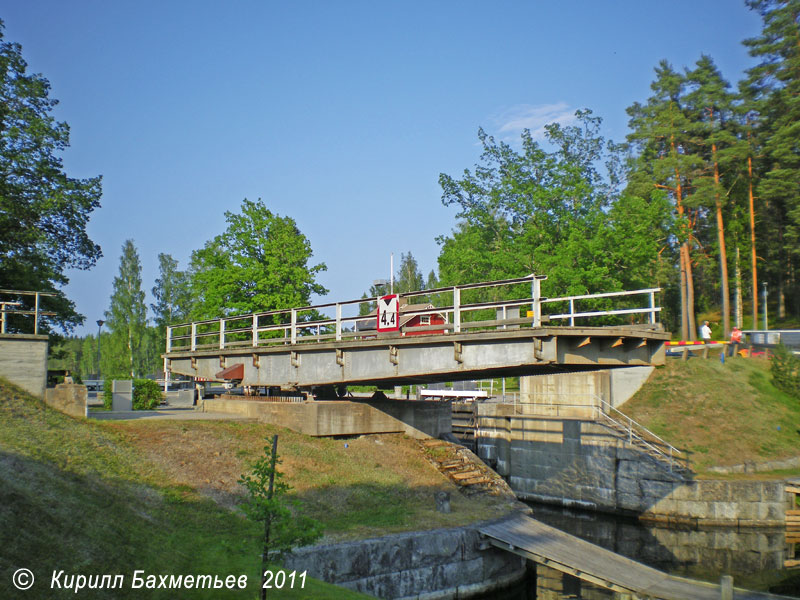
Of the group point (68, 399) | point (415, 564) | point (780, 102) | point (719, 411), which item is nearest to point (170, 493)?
point (68, 399)

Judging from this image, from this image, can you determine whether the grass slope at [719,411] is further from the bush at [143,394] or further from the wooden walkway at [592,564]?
the bush at [143,394]

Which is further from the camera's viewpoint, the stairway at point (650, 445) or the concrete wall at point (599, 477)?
the stairway at point (650, 445)

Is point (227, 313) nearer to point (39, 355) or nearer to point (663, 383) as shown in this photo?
point (39, 355)

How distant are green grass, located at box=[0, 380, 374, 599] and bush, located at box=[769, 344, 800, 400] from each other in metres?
28.0

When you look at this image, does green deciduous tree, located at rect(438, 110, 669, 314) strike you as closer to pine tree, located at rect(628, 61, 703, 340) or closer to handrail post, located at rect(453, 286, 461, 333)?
pine tree, located at rect(628, 61, 703, 340)

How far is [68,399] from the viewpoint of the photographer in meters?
18.0

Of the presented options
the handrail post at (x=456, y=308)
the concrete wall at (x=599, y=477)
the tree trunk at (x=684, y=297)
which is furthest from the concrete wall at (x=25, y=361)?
the tree trunk at (x=684, y=297)

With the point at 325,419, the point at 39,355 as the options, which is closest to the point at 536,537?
the point at 325,419

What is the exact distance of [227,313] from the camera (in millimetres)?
37219

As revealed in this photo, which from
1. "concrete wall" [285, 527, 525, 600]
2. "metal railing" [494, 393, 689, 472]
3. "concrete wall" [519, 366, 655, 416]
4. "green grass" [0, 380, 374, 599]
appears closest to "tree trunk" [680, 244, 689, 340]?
"concrete wall" [519, 366, 655, 416]

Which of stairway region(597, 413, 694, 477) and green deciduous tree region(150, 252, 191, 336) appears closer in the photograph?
stairway region(597, 413, 694, 477)

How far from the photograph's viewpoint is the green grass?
31.3ft

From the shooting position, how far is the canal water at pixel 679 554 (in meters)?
17.2

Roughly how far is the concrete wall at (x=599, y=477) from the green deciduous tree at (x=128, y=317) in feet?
152
